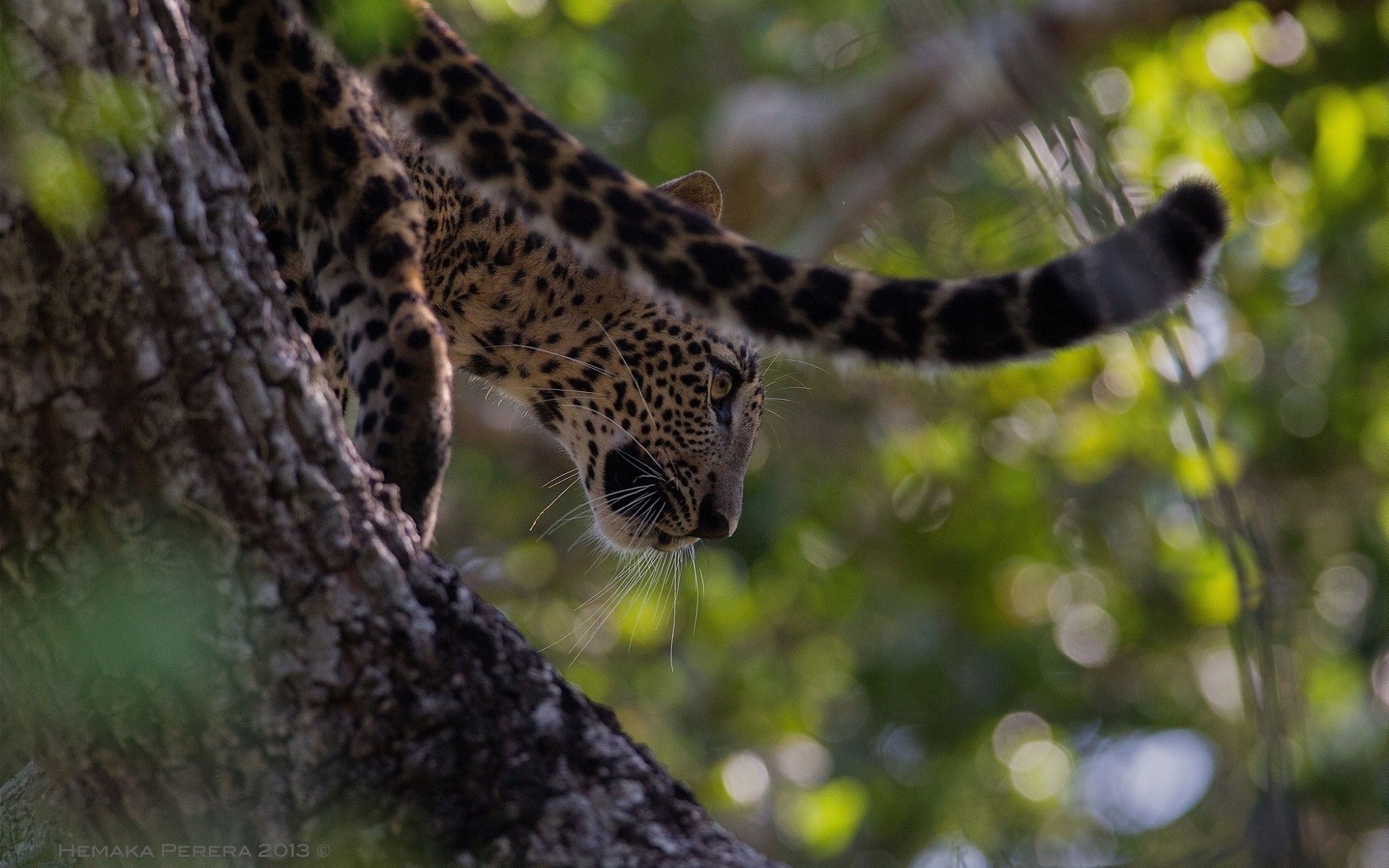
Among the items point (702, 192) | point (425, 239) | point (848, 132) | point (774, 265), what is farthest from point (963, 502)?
point (774, 265)

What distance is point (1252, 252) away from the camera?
11.4 meters

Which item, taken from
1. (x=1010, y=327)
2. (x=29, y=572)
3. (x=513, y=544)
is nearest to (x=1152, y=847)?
(x=513, y=544)

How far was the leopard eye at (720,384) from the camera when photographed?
6.12 metres

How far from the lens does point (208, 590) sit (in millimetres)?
2969

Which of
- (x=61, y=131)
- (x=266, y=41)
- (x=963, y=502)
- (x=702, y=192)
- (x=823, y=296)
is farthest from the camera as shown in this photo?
(x=963, y=502)

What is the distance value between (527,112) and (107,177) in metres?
1.53

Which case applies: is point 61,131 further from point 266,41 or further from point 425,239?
point 425,239

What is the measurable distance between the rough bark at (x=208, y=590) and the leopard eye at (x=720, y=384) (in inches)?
120

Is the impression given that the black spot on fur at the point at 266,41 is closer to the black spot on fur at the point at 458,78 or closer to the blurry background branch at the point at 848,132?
the black spot on fur at the point at 458,78

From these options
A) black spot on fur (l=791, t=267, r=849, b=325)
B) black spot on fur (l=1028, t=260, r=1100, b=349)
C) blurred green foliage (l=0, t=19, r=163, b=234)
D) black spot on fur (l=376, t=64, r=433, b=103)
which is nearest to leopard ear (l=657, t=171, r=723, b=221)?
black spot on fur (l=376, t=64, r=433, b=103)

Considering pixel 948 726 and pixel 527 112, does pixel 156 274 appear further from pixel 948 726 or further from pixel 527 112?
pixel 948 726

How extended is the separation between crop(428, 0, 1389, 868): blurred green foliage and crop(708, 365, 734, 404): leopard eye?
11.1ft

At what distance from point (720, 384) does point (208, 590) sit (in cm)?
337

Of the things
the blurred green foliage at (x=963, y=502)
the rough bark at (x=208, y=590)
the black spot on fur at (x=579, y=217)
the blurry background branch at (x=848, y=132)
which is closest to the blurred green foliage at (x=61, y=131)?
the rough bark at (x=208, y=590)
